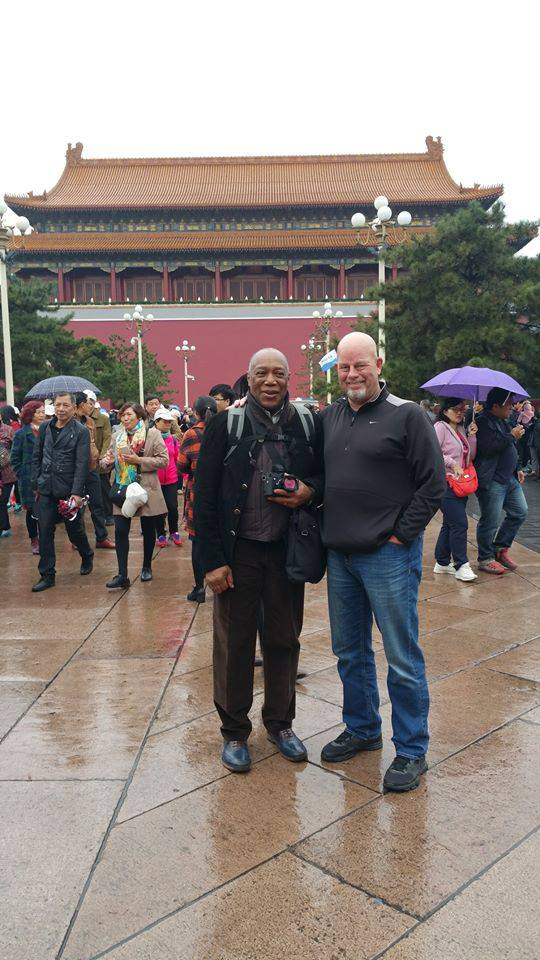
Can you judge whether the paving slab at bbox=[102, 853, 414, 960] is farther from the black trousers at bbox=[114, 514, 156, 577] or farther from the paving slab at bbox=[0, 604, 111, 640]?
the black trousers at bbox=[114, 514, 156, 577]

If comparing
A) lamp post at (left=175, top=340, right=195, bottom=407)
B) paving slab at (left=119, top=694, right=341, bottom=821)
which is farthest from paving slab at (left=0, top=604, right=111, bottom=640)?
lamp post at (left=175, top=340, right=195, bottom=407)

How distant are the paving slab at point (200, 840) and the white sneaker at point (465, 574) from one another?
10.2ft

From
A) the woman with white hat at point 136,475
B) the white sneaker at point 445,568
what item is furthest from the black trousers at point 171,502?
the white sneaker at point 445,568

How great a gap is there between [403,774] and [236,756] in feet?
2.08

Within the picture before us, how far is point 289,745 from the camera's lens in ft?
8.95

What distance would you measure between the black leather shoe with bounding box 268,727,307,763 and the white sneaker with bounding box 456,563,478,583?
2955mm

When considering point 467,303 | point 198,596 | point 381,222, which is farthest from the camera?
point 467,303

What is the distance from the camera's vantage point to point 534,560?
620cm

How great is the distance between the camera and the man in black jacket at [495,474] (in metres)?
5.58

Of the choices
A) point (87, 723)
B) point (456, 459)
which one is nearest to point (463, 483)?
point (456, 459)

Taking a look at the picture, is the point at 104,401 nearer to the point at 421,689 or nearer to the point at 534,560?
the point at 534,560

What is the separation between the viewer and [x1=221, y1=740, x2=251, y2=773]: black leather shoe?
2.61 meters

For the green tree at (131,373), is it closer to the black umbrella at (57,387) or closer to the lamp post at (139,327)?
the lamp post at (139,327)

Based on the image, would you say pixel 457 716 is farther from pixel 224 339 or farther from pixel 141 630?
pixel 224 339
